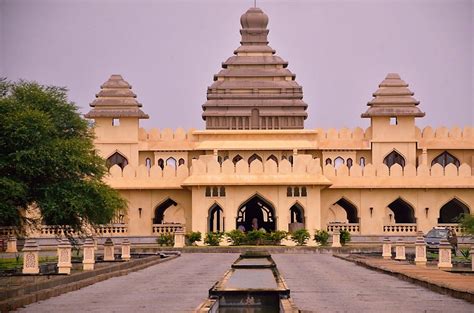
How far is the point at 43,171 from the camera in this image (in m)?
36.6

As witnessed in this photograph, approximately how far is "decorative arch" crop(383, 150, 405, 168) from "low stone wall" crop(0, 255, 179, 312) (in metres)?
30.9

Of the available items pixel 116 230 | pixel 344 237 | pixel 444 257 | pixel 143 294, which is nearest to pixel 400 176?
pixel 344 237

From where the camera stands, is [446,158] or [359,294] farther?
[446,158]

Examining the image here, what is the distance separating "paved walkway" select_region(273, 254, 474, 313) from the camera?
1933 centimetres

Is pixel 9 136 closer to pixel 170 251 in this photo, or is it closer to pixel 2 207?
pixel 2 207

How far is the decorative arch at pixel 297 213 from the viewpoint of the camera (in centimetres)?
5675

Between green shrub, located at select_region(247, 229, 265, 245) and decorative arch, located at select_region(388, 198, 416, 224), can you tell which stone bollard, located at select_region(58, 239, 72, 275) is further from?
decorative arch, located at select_region(388, 198, 416, 224)

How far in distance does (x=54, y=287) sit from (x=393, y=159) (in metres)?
40.9

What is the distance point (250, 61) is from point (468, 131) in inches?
467

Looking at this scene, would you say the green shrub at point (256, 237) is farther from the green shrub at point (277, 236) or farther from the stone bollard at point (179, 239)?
the stone bollard at point (179, 239)

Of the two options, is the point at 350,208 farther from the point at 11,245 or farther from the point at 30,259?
the point at 30,259

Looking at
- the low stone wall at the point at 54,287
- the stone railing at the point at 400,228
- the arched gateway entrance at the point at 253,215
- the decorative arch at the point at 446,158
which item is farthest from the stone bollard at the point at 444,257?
the decorative arch at the point at 446,158

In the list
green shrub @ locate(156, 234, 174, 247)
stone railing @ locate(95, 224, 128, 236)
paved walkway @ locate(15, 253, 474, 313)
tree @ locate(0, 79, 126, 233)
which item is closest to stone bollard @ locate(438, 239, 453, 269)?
paved walkway @ locate(15, 253, 474, 313)

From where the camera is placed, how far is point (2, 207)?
108 feet
